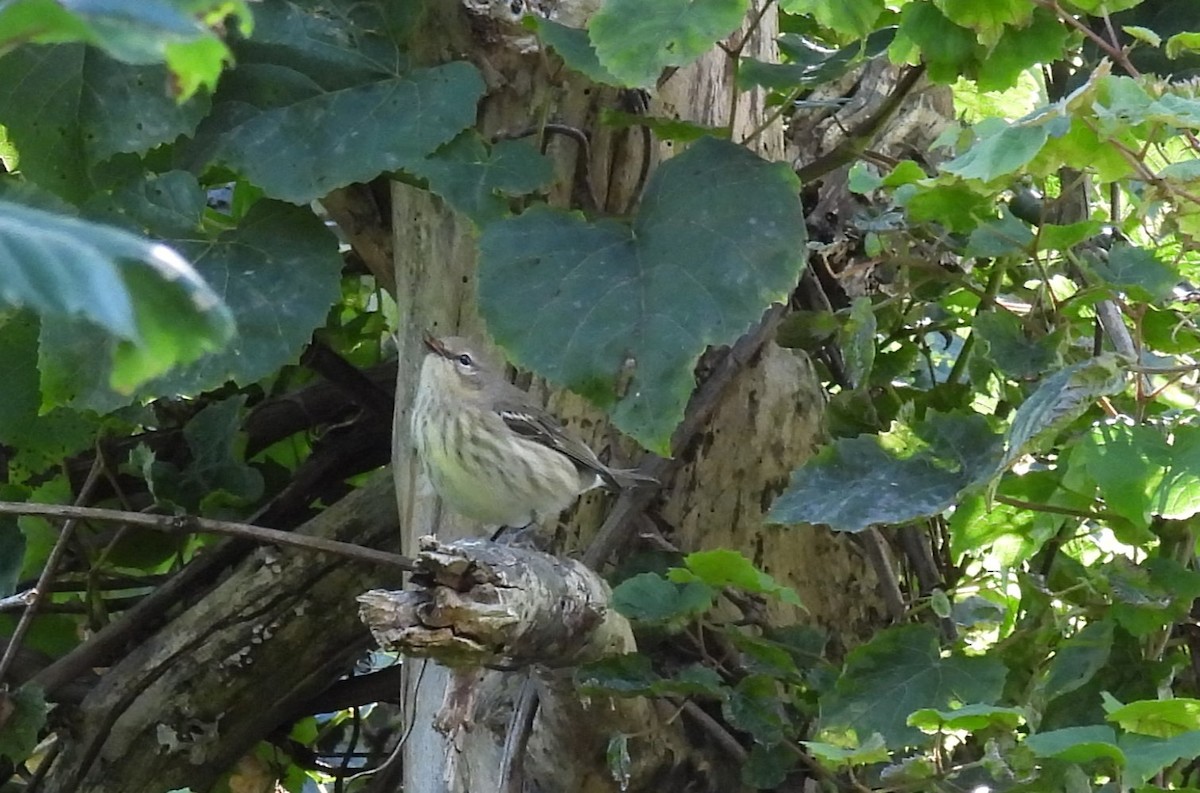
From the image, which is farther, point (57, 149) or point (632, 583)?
point (57, 149)

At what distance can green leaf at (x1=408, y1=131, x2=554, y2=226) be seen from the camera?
2127mm

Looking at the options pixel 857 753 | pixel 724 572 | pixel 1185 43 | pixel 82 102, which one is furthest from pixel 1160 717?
pixel 82 102

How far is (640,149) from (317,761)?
1.67m

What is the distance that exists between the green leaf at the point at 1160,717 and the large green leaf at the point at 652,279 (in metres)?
0.68

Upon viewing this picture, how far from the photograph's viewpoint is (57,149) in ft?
7.30

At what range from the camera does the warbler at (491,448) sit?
2.42 m

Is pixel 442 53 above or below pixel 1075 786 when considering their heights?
above

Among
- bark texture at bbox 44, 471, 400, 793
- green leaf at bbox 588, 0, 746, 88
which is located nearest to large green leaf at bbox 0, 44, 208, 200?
green leaf at bbox 588, 0, 746, 88

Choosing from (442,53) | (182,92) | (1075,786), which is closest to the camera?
(182,92)

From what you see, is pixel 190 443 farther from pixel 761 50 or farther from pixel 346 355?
pixel 761 50

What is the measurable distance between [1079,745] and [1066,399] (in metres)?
0.59

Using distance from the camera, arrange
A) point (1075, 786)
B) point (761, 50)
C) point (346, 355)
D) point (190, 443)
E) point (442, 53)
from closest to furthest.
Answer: point (1075, 786) → point (442, 53) → point (761, 50) → point (190, 443) → point (346, 355)

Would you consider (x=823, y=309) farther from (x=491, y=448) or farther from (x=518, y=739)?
(x=518, y=739)

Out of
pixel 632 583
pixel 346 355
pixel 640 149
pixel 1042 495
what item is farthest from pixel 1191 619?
pixel 346 355
